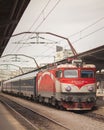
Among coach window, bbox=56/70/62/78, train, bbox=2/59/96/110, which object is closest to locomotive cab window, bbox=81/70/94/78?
train, bbox=2/59/96/110

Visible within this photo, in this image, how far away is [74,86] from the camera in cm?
2603

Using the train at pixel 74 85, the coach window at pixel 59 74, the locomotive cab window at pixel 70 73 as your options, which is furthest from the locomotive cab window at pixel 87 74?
the coach window at pixel 59 74

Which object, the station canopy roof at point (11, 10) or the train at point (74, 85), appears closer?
the station canopy roof at point (11, 10)

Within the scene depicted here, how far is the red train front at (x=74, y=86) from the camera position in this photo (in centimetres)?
2591

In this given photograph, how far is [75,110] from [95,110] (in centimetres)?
188

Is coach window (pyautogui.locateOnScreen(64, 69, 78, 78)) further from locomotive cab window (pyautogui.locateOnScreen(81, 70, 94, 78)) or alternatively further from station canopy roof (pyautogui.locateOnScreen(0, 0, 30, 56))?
station canopy roof (pyautogui.locateOnScreen(0, 0, 30, 56))

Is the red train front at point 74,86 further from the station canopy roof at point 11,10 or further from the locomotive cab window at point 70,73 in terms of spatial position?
the station canopy roof at point 11,10

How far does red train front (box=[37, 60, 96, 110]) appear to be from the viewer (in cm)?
2591

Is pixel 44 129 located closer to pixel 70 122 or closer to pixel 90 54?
pixel 70 122

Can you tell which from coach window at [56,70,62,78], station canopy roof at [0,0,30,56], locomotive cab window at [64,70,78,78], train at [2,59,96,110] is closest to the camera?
station canopy roof at [0,0,30,56]

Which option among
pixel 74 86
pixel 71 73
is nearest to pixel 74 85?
pixel 74 86

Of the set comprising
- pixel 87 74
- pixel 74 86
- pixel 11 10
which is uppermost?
pixel 11 10

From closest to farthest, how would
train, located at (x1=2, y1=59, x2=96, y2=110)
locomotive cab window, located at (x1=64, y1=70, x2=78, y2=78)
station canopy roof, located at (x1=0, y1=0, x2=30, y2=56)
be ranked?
1. station canopy roof, located at (x1=0, y1=0, x2=30, y2=56)
2. train, located at (x1=2, y1=59, x2=96, y2=110)
3. locomotive cab window, located at (x1=64, y1=70, x2=78, y2=78)

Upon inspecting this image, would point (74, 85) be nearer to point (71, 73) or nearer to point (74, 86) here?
point (74, 86)
